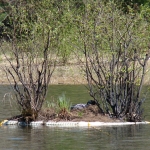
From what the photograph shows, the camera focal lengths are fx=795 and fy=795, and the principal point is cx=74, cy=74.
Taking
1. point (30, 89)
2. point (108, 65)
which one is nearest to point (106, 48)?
point (108, 65)

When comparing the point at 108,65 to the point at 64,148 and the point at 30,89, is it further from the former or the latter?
the point at 64,148

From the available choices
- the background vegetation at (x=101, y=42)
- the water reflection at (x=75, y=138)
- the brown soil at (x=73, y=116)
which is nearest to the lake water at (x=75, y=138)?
the water reflection at (x=75, y=138)

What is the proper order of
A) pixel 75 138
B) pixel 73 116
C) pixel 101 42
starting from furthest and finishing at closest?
pixel 101 42 < pixel 73 116 < pixel 75 138

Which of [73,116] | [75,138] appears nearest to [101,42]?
[73,116]

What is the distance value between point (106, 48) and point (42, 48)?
216cm

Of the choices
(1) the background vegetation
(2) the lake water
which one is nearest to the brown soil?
(1) the background vegetation

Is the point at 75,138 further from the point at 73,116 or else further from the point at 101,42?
the point at 101,42

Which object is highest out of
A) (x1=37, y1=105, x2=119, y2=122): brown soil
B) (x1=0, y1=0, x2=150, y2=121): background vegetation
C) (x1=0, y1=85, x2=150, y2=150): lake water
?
(x1=0, y1=0, x2=150, y2=121): background vegetation

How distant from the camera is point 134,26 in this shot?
26.1 meters

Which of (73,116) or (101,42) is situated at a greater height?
(101,42)

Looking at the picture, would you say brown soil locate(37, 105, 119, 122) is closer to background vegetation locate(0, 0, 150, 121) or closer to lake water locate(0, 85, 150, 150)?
background vegetation locate(0, 0, 150, 121)

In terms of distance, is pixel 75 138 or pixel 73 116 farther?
pixel 73 116

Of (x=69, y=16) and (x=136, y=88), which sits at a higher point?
(x=69, y=16)

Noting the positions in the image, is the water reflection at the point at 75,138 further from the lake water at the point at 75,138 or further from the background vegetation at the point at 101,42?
the background vegetation at the point at 101,42
